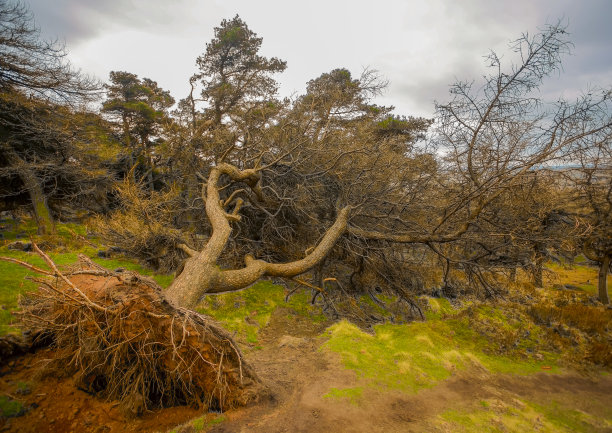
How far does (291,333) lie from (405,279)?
461 centimetres

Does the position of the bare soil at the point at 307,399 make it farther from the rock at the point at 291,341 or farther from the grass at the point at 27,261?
the grass at the point at 27,261

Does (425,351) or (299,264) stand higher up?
(299,264)

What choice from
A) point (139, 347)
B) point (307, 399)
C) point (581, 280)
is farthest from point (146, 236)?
point (581, 280)

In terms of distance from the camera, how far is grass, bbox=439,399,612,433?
3551mm

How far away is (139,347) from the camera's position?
3039 millimetres

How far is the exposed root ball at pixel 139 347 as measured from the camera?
3.05 m

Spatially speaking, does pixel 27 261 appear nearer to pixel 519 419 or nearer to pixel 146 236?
pixel 146 236

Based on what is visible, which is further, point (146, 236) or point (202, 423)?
point (146, 236)

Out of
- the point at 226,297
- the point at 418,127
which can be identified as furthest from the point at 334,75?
the point at 226,297

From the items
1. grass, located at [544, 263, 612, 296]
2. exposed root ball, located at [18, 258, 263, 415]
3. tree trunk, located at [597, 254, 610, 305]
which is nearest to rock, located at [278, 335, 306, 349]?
exposed root ball, located at [18, 258, 263, 415]

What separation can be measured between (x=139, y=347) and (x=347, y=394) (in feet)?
9.60

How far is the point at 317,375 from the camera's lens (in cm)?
438

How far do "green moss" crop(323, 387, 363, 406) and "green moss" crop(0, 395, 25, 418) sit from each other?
356cm

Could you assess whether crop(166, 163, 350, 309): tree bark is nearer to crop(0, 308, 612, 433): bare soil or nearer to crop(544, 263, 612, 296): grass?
crop(0, 308, 612, 433): bare soil
